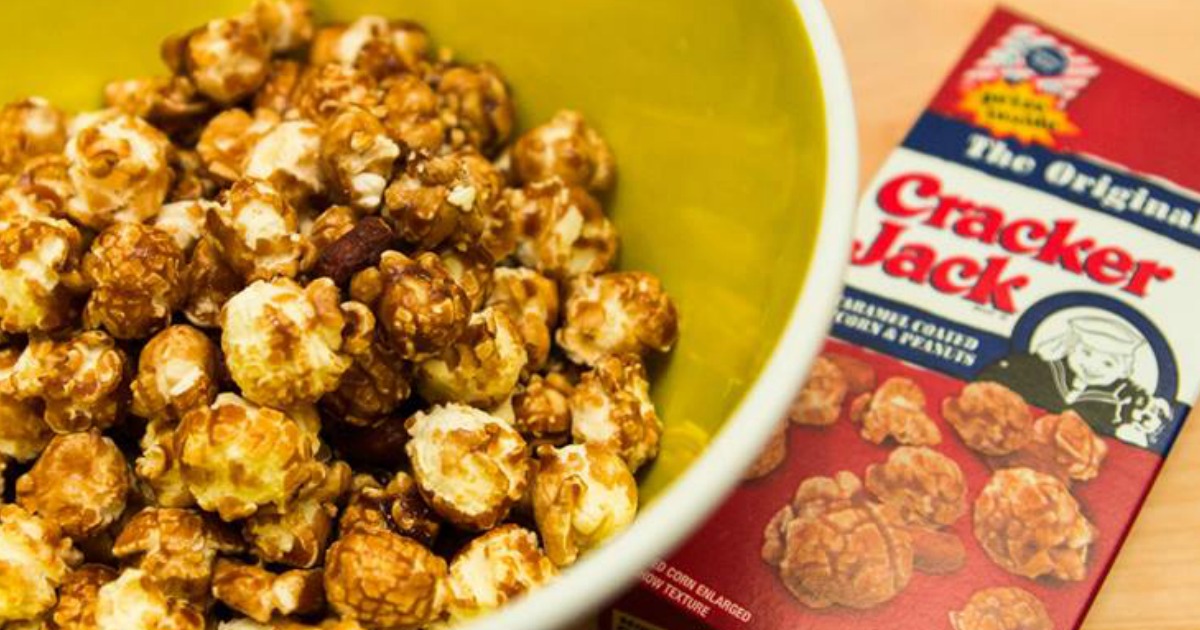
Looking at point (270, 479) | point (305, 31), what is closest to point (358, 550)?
point (270, 479)

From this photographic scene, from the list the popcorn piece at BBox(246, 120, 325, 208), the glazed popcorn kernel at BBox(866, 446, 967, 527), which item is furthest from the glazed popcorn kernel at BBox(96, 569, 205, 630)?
the glazed popcorn kernel at BBox(866, 446, 967, 527)

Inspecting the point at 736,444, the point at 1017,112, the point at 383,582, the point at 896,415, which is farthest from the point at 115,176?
the point at 1017,112

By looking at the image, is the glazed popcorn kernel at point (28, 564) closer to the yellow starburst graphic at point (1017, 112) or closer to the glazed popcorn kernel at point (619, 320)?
the glazed popcorn kernel at point (619, 320)

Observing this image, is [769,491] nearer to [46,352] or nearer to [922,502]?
[922,502]

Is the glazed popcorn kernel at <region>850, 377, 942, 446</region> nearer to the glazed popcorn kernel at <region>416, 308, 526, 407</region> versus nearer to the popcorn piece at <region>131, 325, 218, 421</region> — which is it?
the glazed popcorn kernel at <region>416, 308, 526, 407</region>

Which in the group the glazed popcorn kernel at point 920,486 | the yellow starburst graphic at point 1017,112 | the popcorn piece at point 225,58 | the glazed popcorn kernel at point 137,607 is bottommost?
the glazed popcorn kernel at point 137,607

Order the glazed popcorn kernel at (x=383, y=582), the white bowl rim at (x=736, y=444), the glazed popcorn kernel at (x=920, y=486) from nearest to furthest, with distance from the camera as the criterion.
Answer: the white bowl rim at (x=736, y=444)
the glazed popcorn kernel at (x=383, y=582)
the glazed popcorn kernel at (x=920, y=486)

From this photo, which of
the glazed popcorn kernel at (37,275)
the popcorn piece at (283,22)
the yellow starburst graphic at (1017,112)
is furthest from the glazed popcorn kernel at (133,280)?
the yellow starburst graphic at (1017,112)

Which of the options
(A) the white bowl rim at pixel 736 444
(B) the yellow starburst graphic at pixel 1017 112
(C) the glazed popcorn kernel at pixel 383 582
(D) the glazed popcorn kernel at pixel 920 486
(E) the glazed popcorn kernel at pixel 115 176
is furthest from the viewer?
(B) the yellow starburst graphic at pixel 1017 112
